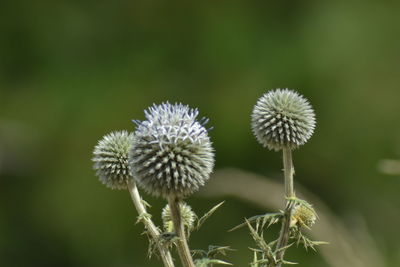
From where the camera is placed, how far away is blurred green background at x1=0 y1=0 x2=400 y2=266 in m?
9.73

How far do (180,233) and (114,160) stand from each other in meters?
0.77

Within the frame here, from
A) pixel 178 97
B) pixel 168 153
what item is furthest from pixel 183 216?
pixel 178 97

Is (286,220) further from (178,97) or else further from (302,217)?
(178,97)

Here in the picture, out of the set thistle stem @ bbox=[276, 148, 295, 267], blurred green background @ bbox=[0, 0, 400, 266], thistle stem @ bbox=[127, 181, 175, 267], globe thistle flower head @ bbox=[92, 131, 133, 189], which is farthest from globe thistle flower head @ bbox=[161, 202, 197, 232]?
blurred green background @ bbox=[0, 0, 400, 266]

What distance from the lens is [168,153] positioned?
2.41 m

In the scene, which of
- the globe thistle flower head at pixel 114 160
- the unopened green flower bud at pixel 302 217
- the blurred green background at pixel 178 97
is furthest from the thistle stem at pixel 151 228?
the blurred green background at pixel 178 97

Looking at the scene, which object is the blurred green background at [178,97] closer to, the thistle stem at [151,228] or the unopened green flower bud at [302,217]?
the unopened green flower bud at [302,217]

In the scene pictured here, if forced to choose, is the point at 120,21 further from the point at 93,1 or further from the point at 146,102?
the point at 146,102

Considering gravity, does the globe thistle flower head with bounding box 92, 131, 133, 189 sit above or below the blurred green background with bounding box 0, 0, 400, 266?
below

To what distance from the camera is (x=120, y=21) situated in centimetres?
1208

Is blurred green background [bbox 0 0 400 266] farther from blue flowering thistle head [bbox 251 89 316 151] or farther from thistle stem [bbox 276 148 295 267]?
thistle stem [bbox 276 148 295 267]

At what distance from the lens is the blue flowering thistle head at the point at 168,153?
92.4 inches

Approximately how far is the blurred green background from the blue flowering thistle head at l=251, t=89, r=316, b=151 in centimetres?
592

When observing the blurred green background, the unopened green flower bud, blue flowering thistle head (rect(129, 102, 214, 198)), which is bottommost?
the unopened green flower bud
